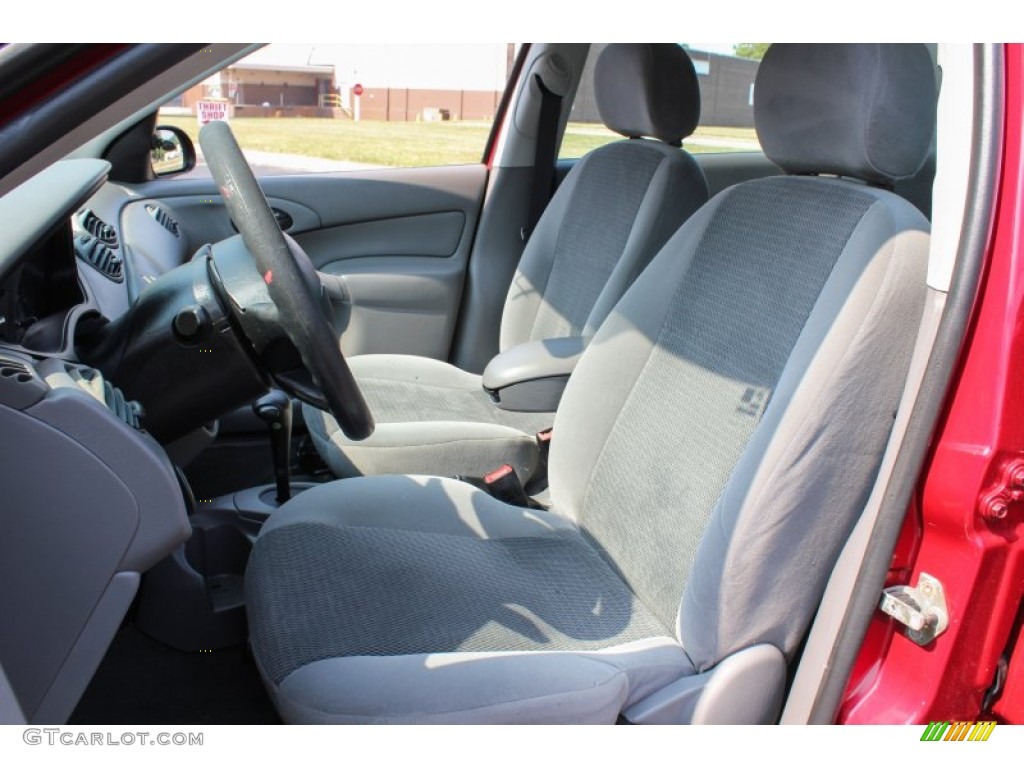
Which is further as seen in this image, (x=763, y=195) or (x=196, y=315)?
(x=763, y=195)

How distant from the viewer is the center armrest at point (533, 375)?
2197 millimetres

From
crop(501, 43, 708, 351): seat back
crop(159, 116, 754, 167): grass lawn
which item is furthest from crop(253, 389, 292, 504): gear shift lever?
crop(159, 116, 754, 167): grass lawn

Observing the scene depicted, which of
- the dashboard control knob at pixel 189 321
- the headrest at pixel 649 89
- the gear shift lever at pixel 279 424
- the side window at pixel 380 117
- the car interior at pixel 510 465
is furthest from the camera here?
the side window at pixel 380 117

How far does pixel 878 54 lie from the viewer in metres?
1.42

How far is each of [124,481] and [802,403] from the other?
862 mm

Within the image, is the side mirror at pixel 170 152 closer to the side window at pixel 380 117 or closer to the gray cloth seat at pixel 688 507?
the side window at pixel 380 117

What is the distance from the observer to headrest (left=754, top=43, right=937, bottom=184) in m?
1.42

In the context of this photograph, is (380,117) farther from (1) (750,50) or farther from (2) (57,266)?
(2) (57,266)

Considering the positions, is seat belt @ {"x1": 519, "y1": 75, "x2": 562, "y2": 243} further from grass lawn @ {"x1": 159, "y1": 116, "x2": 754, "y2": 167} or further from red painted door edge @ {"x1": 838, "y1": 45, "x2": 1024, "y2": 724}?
red painted door edge @ {"x1": 838, "y1": 45, "x2": 1024, "y2": 724}

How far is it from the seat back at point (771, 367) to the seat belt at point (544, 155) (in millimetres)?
1455

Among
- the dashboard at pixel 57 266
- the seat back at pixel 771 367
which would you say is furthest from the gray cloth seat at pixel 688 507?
the dashboard at pixel 57 266
